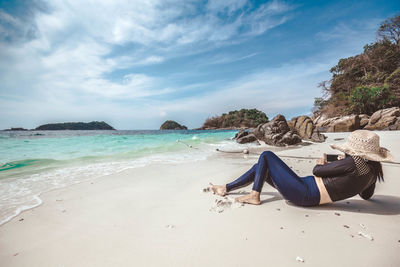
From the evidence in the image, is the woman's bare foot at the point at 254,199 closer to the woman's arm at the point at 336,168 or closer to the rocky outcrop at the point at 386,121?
the woman's arm at the point at 336,168

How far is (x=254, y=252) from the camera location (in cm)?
170

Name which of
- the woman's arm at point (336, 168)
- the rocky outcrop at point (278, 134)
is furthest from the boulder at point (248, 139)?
the woman's arm at point (336, 168)

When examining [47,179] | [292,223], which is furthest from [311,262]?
[47,179]

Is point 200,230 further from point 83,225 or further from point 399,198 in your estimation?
point 399,198

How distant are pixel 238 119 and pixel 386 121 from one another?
61832mm

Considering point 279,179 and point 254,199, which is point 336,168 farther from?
point 254,199

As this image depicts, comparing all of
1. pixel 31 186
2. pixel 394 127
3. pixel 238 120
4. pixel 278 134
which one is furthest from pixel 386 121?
pixel 238 120

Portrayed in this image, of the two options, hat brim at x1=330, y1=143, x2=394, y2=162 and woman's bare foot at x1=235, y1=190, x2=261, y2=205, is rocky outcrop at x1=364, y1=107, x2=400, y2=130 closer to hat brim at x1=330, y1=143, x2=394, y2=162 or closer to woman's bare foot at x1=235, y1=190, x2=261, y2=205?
hat brim at x1=330, y1=143, x2=394, y2=162

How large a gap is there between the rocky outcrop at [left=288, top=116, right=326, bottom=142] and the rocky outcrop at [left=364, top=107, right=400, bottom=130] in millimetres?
6574

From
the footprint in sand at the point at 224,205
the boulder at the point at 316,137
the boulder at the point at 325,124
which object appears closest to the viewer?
the footprint in sand at the point at 224,205

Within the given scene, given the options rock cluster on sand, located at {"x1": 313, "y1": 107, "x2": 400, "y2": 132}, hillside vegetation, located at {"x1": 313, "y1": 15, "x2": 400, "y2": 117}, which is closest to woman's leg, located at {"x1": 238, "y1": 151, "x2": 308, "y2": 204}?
rock cluster on sand, located at {"x1": 313, "y1": 107, "x2": 400, "y2": 132}

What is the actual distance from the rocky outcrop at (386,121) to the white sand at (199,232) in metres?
15.1

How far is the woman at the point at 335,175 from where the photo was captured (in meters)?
2.06

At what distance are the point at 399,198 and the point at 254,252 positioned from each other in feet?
9.16
